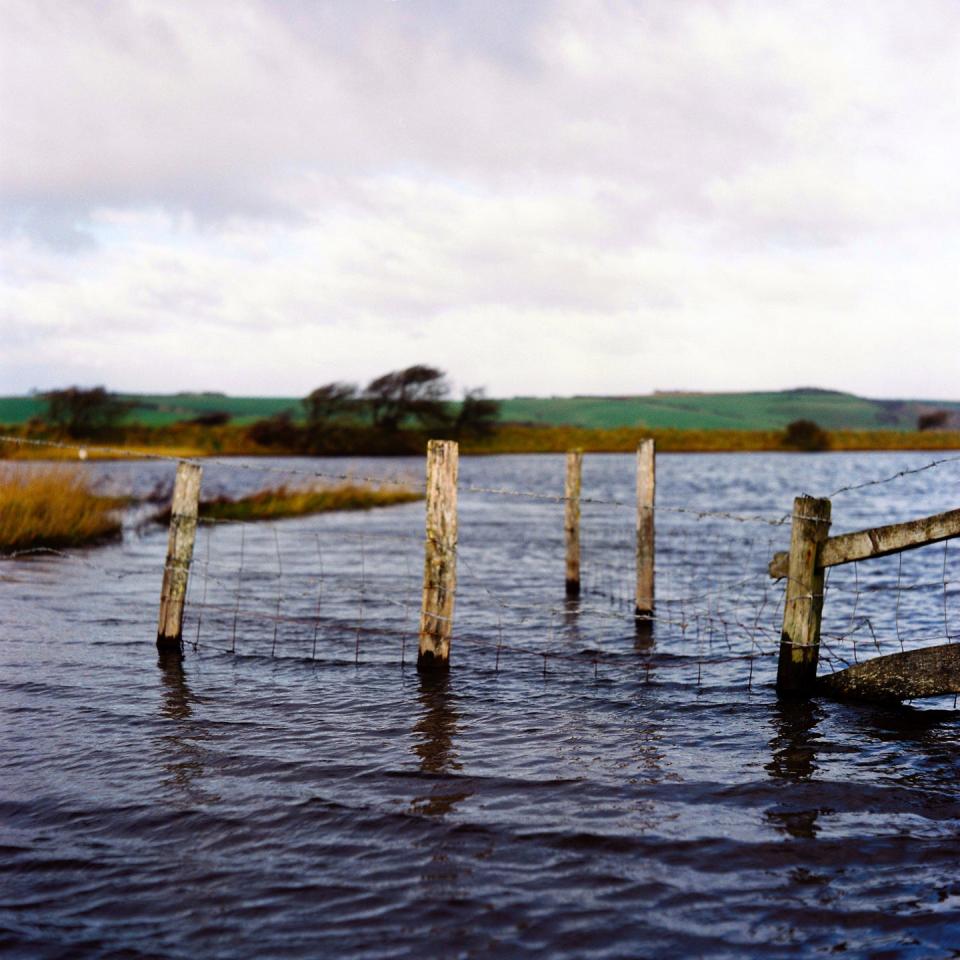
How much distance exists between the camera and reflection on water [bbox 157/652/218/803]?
21.3 ft

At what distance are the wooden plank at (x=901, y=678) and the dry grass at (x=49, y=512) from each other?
15.8 metres

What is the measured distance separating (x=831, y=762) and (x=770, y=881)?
2237mm

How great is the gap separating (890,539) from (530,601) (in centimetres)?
852

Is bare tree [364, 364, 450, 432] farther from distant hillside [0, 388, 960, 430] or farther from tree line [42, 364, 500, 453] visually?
distant hillside [0, 388, 960, 430]

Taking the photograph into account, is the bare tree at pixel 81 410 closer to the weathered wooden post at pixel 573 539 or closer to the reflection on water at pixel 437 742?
the weathered wooden post at pixel 573 539

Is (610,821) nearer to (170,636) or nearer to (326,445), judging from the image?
(170,636)

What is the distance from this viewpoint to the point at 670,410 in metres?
128

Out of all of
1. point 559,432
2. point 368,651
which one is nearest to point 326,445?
point 559,432

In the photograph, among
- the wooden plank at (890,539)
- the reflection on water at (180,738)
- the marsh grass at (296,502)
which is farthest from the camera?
the marsh grass at (296,502)

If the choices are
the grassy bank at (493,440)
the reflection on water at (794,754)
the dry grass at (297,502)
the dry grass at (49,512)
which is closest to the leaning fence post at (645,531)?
the reflection on water at (794,754)

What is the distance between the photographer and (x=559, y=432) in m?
104

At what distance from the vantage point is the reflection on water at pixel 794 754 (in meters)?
5.93

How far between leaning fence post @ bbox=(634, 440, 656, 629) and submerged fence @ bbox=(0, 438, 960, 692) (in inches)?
1.2

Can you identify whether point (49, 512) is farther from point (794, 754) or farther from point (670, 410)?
point (670, 410)
